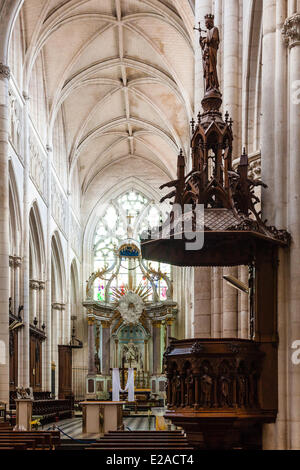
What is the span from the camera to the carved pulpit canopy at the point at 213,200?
927 centimetres

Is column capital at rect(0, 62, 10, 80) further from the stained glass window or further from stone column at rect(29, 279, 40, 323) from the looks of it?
the stained glass window

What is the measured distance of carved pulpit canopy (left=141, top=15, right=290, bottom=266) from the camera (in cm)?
927

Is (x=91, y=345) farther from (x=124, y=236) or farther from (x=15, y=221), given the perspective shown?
(x=15, y=221)

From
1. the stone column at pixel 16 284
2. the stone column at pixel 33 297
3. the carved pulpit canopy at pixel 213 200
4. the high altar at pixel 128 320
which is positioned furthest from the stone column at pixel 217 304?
the high altar at pixel 128 320

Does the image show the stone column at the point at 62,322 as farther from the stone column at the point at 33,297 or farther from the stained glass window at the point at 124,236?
the stone column at the point at 33,297

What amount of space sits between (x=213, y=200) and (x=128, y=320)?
32.6 m

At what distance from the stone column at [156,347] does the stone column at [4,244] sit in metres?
19.9

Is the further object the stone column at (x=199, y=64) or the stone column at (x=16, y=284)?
the stone column at (x=16, y=284)

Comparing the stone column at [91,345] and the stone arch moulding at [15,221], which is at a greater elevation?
the stone arch moulding at [15,221]

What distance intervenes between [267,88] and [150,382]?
107ft

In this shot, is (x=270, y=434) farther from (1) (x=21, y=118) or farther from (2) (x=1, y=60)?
(1) (x=21, y=118)

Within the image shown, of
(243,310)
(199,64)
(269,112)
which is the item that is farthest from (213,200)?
(199,64)
